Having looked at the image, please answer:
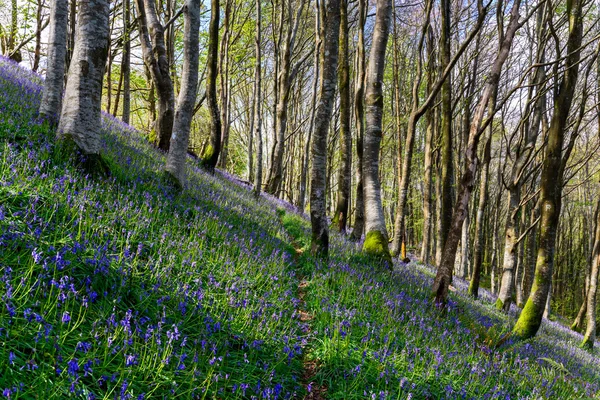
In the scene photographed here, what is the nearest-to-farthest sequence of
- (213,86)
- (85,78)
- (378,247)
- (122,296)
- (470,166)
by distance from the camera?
(122,296) < (85,78) < (470,166) < (378,247) < (213,86)

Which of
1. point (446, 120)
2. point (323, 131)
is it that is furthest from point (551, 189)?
point (323, 131)

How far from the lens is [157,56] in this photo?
32.7 ft

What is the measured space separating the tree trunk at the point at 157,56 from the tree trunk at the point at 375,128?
5987 mm

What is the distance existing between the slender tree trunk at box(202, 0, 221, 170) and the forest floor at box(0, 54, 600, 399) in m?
5.83

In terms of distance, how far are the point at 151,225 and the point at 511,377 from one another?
4.60 m

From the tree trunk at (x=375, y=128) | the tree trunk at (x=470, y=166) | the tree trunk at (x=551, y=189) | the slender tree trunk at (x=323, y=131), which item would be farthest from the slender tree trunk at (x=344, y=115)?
the tree trunk at (x=551, y=189)

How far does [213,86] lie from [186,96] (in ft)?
15.8

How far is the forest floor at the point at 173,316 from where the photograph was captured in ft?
6.98

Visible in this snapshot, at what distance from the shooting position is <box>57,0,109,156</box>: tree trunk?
14.8 ft

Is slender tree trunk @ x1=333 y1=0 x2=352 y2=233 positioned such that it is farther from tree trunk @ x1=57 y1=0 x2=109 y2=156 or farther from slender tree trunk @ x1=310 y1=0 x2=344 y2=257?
tree trunk @ x1=57 y1=0 x2=109 y2=156

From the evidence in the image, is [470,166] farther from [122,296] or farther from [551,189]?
[122,296]

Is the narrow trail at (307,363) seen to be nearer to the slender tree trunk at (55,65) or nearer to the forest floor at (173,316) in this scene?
the forest floor at (173,316)

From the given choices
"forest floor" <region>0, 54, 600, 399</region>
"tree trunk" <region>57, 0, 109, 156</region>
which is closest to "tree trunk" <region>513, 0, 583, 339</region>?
"forest floor" <region>0, 54, 600, 399</region>

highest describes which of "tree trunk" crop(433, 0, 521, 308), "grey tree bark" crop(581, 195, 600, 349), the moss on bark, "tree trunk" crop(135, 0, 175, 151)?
"tree trunk" crop(135, 0, 175, 151)
